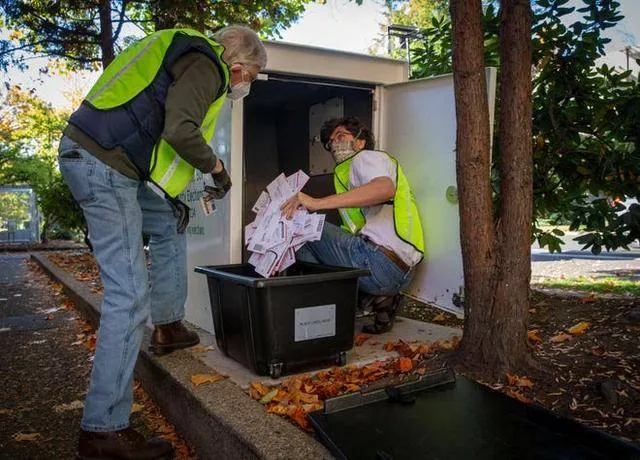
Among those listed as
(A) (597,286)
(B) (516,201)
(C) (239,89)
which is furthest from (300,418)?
(A) (597,286)

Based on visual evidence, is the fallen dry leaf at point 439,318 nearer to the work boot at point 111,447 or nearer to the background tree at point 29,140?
the work boot at point 111,447

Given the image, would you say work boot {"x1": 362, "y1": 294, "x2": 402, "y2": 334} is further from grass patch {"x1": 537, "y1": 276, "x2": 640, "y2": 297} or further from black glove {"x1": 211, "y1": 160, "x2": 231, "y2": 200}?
grass patch {"x1": 537, "y1": 276, "x2": 640, "y2": 297}

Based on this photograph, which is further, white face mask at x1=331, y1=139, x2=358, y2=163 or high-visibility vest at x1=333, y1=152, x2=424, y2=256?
white face mask at x1=331, y1=139, x2=358, y2=163

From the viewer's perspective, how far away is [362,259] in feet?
10.2

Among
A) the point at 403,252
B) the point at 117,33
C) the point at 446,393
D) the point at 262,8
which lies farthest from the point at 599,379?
the point at 117,33

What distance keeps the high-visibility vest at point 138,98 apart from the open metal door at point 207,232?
114cm

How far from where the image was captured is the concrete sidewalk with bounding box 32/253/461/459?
180 centimetres

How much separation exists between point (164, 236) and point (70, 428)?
1.01 meters

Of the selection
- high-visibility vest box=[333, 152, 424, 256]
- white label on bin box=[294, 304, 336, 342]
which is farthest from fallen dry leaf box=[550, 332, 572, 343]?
white label on bin box=[294, 304, 336, 342]

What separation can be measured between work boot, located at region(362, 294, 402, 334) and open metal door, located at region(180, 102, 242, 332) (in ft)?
3.13

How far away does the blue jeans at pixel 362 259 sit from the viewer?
3082mm

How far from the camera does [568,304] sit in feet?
12.4

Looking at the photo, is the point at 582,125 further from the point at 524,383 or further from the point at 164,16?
the point at 164,16

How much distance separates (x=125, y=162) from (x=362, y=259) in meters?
1.52
